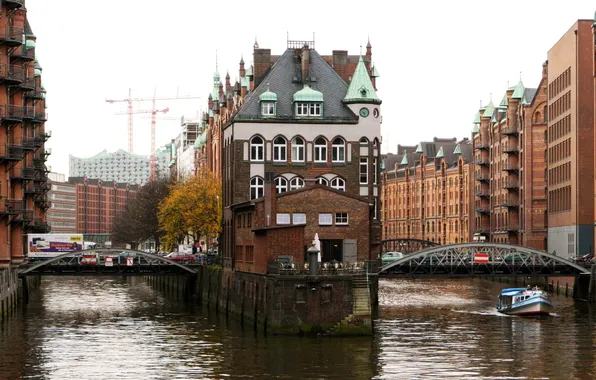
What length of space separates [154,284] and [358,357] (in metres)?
101

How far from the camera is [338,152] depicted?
Result: 4023 inches

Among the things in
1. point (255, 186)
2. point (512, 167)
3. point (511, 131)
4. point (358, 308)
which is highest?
point (511, 131)

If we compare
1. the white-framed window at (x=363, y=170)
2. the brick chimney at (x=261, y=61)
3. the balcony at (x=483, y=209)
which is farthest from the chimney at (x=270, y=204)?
the balcony at (x=483, y=209)

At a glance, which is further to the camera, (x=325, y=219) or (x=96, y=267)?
(x=96, y=267)

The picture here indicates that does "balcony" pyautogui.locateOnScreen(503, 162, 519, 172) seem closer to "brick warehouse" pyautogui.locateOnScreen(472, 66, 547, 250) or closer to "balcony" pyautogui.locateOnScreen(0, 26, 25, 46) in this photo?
"brick warehouse" pyautogui.locateOnScreen(472, 66, 547, 250)

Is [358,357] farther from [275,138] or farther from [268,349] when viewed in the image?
[275,138]

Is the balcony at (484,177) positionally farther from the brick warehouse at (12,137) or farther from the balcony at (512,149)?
the brick warehouse at (12,137)

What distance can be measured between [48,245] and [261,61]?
→ 3847cm

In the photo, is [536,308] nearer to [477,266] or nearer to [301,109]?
[477,266]

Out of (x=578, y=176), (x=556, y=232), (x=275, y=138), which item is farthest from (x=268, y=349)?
(x=556, y=232)

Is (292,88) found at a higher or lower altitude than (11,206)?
higher

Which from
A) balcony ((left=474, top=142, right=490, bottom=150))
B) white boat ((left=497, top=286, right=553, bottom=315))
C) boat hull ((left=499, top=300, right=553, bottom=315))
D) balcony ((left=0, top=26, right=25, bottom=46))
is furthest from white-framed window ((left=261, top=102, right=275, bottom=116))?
balcony ((left=474, top=142, right=490, bottom=150))

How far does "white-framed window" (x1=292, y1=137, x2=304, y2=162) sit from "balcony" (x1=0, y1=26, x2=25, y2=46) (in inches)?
879

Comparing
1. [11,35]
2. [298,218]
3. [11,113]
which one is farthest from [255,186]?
[11,35]
